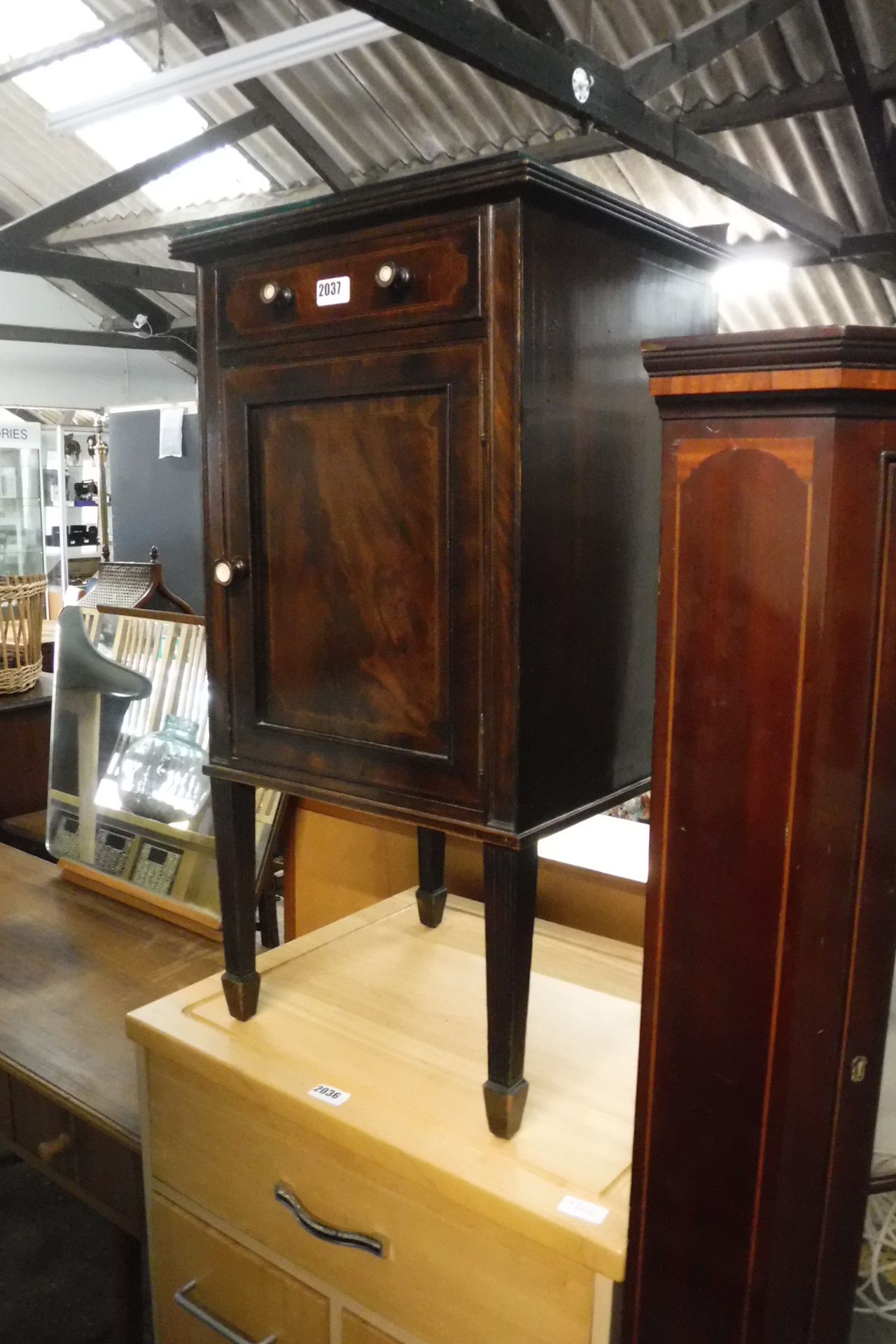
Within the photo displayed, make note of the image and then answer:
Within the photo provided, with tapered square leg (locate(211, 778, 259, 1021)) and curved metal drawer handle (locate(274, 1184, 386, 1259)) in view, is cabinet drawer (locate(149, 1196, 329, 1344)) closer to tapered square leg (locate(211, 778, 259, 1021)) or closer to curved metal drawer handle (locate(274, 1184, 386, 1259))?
curved metal drawer handle (locate(274, 1184, 386, 1259))

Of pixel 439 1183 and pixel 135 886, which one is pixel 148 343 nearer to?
pixel 135 886

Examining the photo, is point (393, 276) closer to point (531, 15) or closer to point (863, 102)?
point (531, 15)

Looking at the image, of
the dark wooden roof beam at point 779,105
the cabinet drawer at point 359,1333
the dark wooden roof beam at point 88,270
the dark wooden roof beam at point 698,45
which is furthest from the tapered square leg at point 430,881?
the dark wooden roof beam at point 88,270

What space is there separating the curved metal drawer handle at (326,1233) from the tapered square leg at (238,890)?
0.22 meters

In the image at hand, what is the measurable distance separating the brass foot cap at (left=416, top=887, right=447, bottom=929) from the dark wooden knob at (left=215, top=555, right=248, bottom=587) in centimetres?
62

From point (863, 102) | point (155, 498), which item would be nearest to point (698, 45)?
point (863, 102)

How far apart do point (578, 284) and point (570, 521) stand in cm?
22

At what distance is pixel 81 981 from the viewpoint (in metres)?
1.71

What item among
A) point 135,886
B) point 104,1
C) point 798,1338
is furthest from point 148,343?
point 798,1338

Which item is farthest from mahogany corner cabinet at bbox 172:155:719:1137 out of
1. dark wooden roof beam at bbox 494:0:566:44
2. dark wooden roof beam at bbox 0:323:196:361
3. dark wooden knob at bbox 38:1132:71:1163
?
dark wooden roof beam at bbox 0:323:196:361

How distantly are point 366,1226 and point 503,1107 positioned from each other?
0.21 m

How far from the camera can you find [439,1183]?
39.3 inches

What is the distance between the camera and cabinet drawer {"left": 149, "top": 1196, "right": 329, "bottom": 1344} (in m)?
1.16

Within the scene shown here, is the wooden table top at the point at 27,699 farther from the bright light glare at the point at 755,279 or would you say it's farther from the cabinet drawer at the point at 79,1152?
the bright light glare at the point at 755,279
